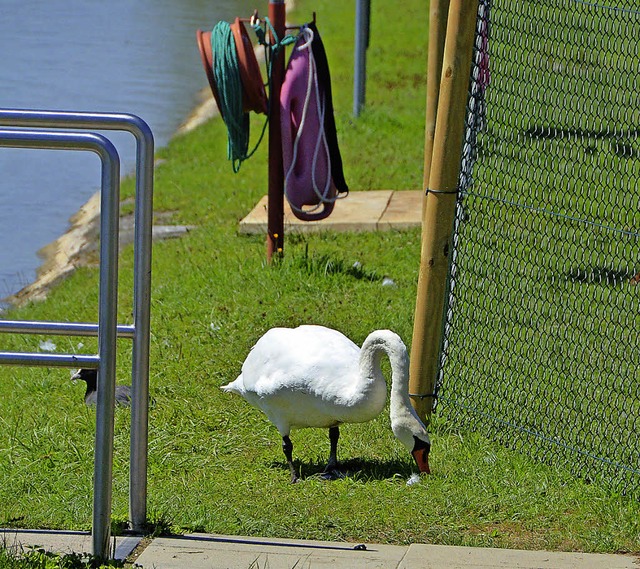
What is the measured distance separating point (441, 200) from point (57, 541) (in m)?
2.25

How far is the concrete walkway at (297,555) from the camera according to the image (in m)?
3.80

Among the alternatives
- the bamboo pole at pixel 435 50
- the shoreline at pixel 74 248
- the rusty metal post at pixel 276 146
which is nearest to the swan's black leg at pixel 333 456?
the bamboo pole at pixel 435 50

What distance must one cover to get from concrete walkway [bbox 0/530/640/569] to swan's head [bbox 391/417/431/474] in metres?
0.67

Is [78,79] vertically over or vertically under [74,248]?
over

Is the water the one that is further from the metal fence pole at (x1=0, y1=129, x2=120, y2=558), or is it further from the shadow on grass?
the metal fence pole at (x1=0, y1=129, x2=120, y2=558)

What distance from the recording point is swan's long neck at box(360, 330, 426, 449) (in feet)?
15.3

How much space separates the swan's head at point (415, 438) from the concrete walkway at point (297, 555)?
0.67 meters

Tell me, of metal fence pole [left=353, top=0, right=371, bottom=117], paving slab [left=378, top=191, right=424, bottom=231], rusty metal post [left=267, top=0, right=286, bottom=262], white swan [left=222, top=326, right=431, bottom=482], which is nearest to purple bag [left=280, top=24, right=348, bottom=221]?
rusty metal post [left=267, top=0, right=286, bottom=262]

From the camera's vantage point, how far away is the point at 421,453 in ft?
15.6

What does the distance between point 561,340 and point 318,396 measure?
73.8 inches

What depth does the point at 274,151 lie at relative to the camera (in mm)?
7641

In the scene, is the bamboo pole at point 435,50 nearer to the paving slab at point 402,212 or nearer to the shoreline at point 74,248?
the paving slab at point 402,212

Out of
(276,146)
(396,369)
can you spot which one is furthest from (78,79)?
(396,369)

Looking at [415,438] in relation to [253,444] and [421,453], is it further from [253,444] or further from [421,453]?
[253,444]
